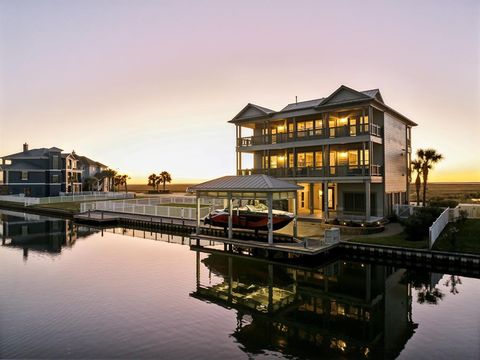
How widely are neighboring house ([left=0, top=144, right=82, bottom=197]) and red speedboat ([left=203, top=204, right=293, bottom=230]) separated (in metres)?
55.9

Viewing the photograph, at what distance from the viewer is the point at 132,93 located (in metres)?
48.0

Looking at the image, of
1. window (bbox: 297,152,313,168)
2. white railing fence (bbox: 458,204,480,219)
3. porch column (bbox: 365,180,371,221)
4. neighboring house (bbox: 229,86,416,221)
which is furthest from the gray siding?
window (bbox: 297,152,313,168)

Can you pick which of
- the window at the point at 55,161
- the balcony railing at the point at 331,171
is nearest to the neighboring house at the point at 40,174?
the window at the point at 55,161

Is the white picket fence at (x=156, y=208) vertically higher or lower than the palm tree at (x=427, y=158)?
lower

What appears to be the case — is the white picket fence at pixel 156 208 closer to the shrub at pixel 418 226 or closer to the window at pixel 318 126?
the window at pixel 318 126

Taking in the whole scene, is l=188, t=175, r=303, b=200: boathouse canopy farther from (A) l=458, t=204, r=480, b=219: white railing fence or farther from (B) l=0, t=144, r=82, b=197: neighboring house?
(B) l=0, t=144, r=82, b=197: neighboring house

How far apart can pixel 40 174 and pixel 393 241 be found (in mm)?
71349

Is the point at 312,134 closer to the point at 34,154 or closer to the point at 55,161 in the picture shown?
the point at 55,161

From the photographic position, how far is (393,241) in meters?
20.5

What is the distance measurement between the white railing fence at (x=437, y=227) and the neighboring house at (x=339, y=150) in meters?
5.14

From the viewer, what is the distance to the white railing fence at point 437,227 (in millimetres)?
18567

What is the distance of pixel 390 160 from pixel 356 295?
63.8ft

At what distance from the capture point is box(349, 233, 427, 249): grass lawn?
19344 millimetres

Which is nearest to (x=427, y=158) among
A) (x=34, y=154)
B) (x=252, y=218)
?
(x=252, y=218)
